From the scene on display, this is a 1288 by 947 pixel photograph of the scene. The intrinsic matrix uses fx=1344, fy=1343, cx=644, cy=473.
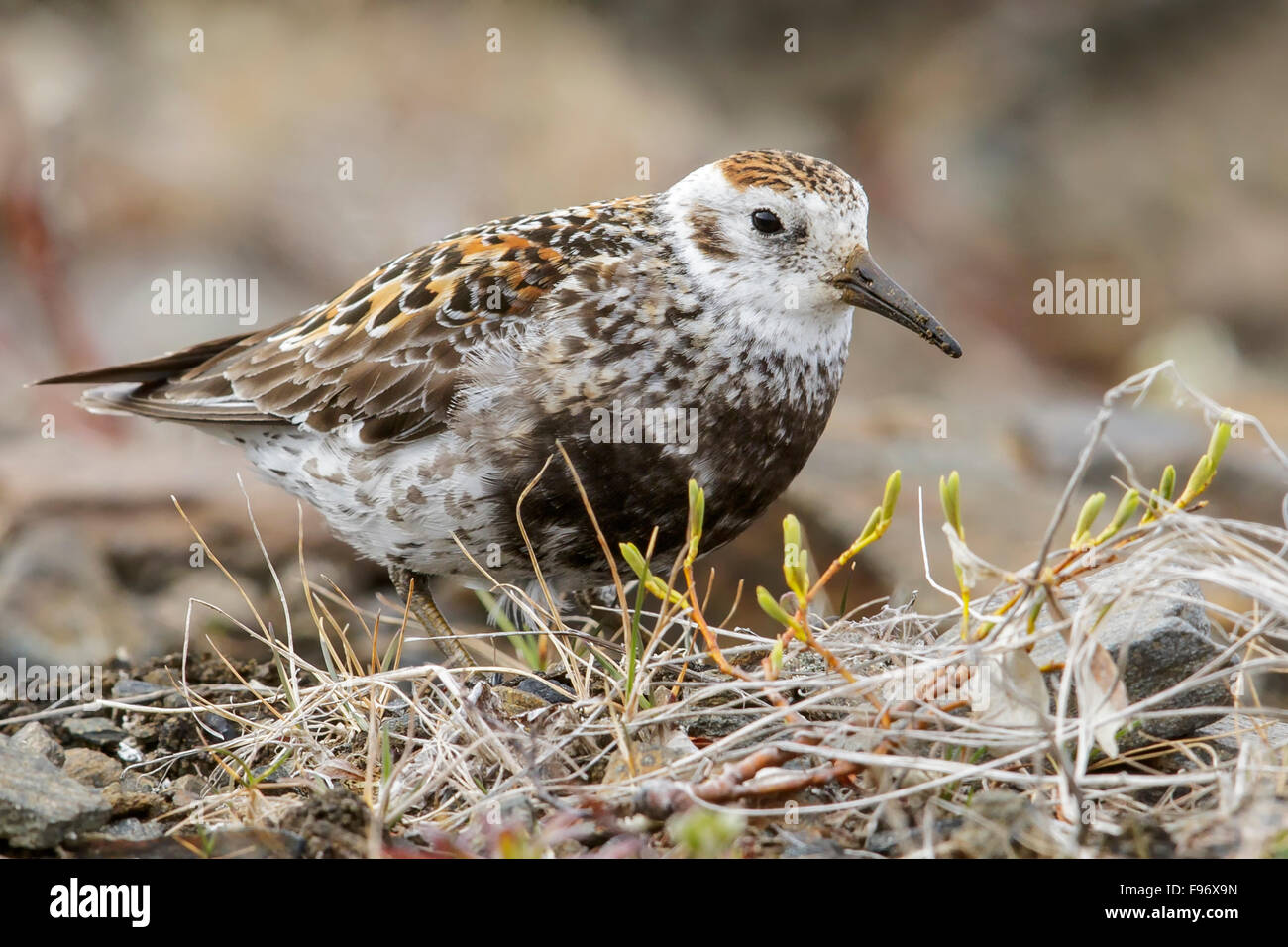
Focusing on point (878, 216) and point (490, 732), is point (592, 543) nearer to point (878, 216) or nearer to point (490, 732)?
point (490, 732)

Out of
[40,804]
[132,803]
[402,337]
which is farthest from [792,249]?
[40,804]

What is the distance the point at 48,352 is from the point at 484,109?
4323 millimetres

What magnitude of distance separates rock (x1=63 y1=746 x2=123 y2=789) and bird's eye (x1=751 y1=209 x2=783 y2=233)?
3055 millimetres

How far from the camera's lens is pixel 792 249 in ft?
16.9

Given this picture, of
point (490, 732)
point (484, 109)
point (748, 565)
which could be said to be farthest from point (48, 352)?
point (490, 732)

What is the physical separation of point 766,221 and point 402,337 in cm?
154

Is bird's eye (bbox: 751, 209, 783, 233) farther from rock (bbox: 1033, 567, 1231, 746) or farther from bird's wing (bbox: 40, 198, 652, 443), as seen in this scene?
rock (bbox: 1033, 567, 1231, 746)

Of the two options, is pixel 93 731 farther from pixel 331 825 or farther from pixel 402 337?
pixel 402 337

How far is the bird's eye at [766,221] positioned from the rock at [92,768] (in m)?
3.06

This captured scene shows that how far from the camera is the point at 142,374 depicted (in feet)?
21.0

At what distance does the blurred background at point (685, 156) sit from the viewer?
1048 cm

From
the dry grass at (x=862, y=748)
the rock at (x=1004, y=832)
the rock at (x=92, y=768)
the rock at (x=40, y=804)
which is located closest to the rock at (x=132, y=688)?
the rock at (x=92, y=768)

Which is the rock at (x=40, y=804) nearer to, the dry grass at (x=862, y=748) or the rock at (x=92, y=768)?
the dry grass at (x=862, y=748)

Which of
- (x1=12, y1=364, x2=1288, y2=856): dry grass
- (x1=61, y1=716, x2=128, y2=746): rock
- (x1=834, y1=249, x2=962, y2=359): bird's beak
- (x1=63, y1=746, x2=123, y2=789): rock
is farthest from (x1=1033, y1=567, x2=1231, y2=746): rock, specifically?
(x1=61, y1=716, x2=128, y2=746): rock
